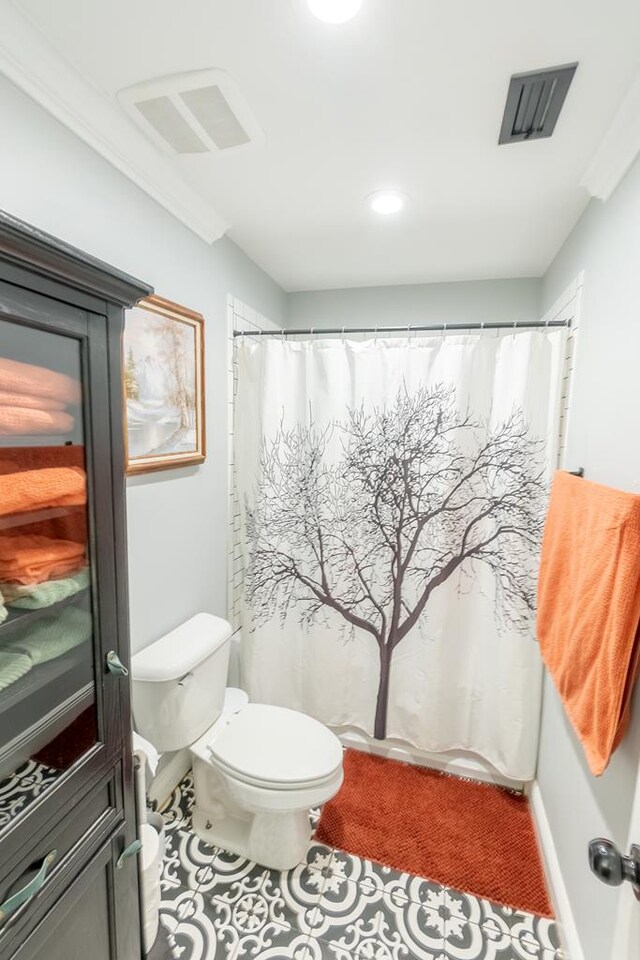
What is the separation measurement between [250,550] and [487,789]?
57.4 inches

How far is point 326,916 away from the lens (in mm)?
1340

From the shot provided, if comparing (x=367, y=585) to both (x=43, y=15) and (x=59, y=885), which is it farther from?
(x=43, y=15)

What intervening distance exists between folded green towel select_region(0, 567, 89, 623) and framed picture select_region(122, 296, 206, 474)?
1.94 feet

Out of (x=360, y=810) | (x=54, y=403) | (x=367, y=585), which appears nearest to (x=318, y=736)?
(x=360, y=810)

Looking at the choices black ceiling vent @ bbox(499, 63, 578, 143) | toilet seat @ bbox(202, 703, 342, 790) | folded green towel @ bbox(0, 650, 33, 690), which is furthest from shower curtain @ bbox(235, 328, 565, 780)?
folded green towel @ bbox(0, 650, 33, 690)

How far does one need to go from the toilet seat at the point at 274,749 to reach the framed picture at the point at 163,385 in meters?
0.98

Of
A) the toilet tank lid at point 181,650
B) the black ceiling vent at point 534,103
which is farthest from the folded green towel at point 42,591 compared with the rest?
the black ceiling vent at point 534,103

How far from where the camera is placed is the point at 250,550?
198 cm

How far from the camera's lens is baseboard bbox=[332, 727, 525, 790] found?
74.2 inches

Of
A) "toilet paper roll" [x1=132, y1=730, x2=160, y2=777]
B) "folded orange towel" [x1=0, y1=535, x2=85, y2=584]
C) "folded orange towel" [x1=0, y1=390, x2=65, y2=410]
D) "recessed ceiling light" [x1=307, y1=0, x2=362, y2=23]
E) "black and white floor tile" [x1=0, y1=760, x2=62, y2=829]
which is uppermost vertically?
"recessed ceiling light" [x1=307, y1=0, x2=362, y2=23]

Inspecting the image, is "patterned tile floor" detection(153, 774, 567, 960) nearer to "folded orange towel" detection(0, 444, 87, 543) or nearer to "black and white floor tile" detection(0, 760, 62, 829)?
"black and white floor tile" detection(0, 760, 62, 829)

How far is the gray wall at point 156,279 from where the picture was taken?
1.00m

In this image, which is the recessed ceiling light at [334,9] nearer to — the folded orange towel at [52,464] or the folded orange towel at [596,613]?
the folded orange towel at [52,464]

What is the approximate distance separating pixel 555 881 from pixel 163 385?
2.08m
